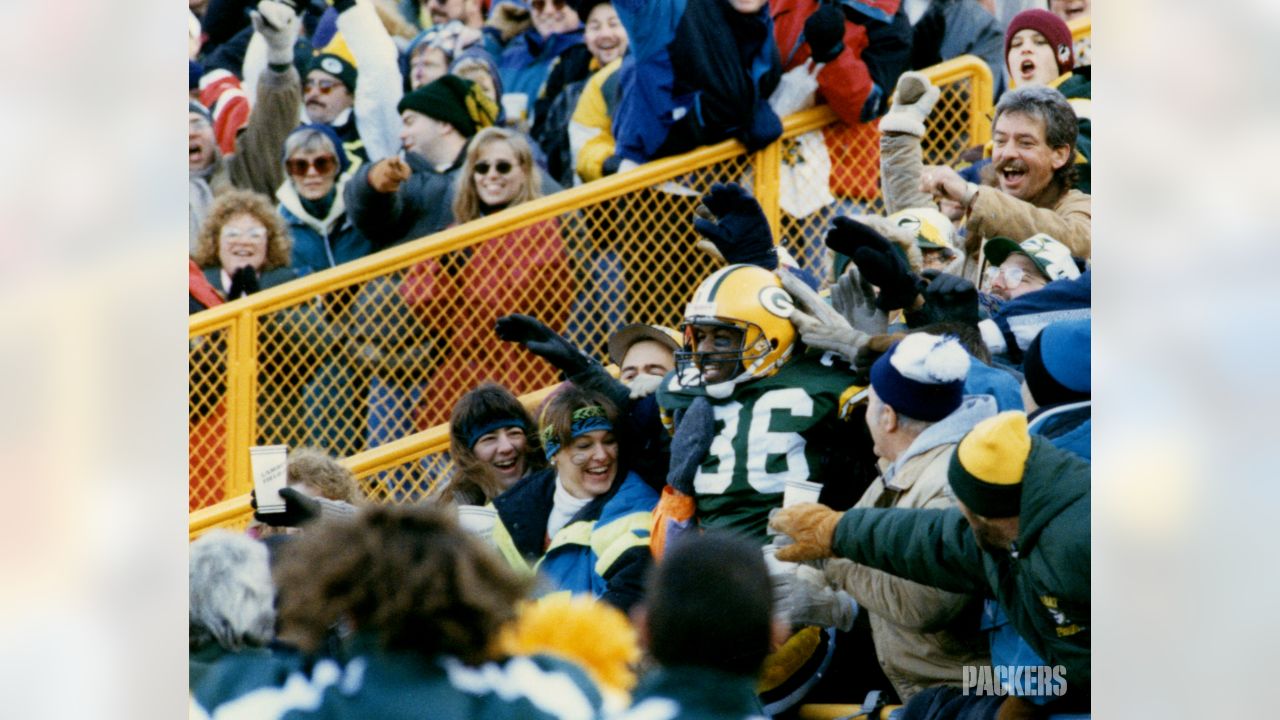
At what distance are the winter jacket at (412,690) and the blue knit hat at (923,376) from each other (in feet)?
4.07

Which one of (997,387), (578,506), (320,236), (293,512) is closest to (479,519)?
(578,506)

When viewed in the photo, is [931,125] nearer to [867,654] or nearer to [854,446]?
[854,446]

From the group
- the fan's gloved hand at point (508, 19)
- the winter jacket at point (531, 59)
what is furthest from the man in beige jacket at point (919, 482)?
the fan's gloved hand at point (508, 19)

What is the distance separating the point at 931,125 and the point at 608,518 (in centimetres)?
165

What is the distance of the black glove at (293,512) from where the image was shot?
5.25 meters

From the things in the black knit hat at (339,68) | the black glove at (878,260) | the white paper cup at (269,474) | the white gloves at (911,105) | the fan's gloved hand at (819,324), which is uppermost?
the black knit hat at (339,68)

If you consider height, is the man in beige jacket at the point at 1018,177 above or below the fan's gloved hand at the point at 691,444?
above

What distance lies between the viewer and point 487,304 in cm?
582

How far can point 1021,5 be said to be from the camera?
591cm

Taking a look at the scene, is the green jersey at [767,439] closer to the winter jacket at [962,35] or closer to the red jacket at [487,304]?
the red jacket at [487,304]

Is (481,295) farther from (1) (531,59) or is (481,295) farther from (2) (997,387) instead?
(2) (997,387)

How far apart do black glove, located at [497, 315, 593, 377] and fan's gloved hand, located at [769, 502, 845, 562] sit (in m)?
0.90

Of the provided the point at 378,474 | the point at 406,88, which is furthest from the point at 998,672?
the point at 406,88

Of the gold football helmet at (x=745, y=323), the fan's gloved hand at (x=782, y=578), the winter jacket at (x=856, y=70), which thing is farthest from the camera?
the winter jacket at (x=856, y=70)
